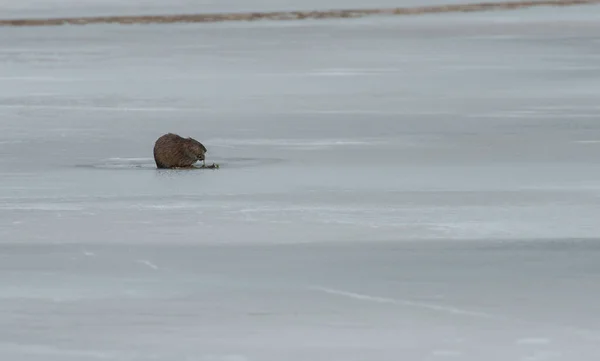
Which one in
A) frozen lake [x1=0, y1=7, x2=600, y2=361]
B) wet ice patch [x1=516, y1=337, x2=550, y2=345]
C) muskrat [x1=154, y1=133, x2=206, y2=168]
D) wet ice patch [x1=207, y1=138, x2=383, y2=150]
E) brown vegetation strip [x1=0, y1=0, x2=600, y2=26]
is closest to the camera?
wet ice patch [x1=516, y1=337, x2=550, y2=345]

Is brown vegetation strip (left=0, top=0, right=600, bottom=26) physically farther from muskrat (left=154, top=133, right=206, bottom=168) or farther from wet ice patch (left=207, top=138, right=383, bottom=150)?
muskrat (left=154, top=133, right=206, bottom=168)

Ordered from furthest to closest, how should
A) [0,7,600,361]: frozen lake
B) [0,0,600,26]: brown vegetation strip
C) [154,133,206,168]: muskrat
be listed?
[0,0,600,26]: brown vegetation strip
[154,133,206,168]: muskrat
[0,7,600,361]: frozen lake

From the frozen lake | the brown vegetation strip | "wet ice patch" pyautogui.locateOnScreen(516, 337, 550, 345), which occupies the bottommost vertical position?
"wet ice patch" pyautogui.locateOnScreen(516, 337, 550, 345)

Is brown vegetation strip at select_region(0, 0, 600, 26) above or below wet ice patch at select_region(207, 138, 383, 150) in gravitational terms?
above

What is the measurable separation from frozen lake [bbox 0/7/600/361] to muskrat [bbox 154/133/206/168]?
17 centimetres

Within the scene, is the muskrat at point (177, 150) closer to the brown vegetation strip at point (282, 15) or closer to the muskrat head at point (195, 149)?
the muskrat head at point (195, 149)

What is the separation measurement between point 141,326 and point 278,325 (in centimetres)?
47

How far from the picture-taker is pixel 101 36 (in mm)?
33969

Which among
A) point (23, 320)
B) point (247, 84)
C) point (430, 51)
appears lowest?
point (23, 320)

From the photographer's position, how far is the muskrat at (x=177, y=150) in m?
11.9

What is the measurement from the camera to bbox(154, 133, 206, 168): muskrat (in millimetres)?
11859

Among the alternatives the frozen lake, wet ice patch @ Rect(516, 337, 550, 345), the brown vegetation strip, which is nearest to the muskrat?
the frozen lake

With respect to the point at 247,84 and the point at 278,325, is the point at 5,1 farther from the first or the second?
the point at 278,325

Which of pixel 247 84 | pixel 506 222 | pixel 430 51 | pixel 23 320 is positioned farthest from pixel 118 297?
pixel 430 51
